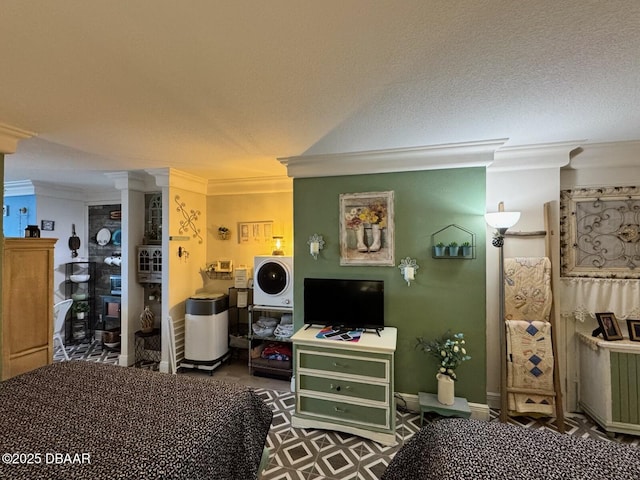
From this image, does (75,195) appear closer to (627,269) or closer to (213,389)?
(213,389)

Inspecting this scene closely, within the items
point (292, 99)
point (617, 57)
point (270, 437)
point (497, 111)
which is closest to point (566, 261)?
point (497, 111)

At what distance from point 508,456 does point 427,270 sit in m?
1.61

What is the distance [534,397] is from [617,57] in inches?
99.4

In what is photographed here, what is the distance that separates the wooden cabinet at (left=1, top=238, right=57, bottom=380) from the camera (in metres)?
2.24

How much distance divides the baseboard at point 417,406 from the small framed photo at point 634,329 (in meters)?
1.33

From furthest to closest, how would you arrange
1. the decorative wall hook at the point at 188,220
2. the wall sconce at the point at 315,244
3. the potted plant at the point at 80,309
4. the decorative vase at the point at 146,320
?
1. the potted plant at the point at 80,309
2. the decorative vase at the point at 146,320
3. the decorative wall hook at the point at 188,220
4. the wall sconce at the point at 315,244

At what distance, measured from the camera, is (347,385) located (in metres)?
2.29

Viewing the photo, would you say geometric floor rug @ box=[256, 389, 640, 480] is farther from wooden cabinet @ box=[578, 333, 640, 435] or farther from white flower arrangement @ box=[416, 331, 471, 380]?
white flower arrangement @ box=[416, 331, 471, 380]

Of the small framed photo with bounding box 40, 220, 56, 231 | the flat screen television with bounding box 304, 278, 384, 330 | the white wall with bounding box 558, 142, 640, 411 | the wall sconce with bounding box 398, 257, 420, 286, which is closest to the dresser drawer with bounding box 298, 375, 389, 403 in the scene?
the flat screen television with bounding box 304, 278, 384, 330

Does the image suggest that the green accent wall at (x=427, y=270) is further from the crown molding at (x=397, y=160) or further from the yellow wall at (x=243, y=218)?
the yellow wall at (x=243, y=218)

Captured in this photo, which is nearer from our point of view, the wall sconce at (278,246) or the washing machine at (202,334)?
the washing machine at (202,334)

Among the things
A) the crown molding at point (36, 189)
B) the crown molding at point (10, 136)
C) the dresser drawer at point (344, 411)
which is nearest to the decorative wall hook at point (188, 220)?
the crown molding at point (10, 136)

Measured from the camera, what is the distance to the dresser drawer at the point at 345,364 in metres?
2.22

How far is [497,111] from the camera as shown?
1.86 meters
